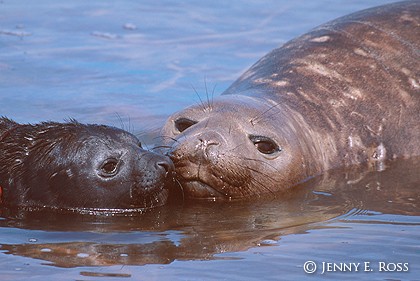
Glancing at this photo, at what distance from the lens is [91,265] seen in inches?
287

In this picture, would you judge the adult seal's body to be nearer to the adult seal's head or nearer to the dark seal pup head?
the adult seal's head

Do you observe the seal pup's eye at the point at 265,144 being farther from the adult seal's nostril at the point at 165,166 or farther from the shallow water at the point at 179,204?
the adult seal's nostril at the point at 165,166

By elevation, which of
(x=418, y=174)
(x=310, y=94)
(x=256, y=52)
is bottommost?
(x=418, y=174)

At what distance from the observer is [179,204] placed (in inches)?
355

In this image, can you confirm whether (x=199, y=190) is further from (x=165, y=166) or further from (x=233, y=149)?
(x=165, y=166)

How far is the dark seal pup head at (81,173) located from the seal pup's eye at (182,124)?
0.96m

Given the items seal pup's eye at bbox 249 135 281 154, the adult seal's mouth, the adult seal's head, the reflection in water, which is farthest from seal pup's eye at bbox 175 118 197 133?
the reflection in water

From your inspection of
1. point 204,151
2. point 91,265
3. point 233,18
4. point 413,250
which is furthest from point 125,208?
point 233,18

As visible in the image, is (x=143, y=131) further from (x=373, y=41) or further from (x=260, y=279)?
(x=260, y=279)

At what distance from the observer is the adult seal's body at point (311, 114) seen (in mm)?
9102

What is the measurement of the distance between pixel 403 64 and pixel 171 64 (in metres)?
3.46

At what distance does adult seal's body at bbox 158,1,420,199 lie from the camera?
29.9ft

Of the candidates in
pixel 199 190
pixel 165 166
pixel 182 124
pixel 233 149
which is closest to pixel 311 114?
pixel 182 124

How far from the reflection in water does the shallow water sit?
0.01 meters
